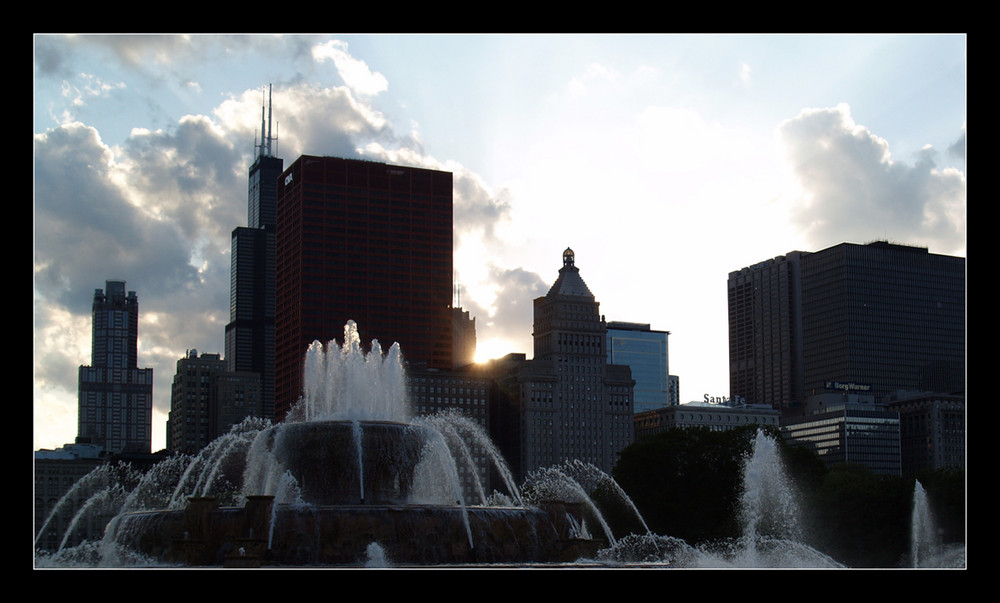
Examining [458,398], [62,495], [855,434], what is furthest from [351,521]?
[855,434]

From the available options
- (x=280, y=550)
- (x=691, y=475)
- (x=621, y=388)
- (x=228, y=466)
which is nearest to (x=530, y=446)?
(x=621, y=388)

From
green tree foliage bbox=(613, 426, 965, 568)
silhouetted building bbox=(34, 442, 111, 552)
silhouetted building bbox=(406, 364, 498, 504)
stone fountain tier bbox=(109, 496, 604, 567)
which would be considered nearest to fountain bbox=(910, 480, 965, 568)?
green tree foliage bbox=(613, 426, 965, 568)

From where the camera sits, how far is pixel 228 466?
125m

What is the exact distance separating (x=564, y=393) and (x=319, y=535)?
→ 5866 inches

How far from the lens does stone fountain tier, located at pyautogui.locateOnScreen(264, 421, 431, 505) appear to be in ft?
139

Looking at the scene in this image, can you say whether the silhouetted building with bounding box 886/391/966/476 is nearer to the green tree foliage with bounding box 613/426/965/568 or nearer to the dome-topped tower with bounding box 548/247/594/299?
the dome-topped tower with bounding box 548/247/594/299

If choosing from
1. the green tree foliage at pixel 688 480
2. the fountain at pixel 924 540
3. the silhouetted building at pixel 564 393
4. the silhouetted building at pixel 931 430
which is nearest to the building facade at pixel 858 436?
the silhouetted building at pixel 931 430

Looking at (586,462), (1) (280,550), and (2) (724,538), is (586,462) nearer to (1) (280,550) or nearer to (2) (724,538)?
(2) (724,538)

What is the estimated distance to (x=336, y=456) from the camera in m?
42.4
